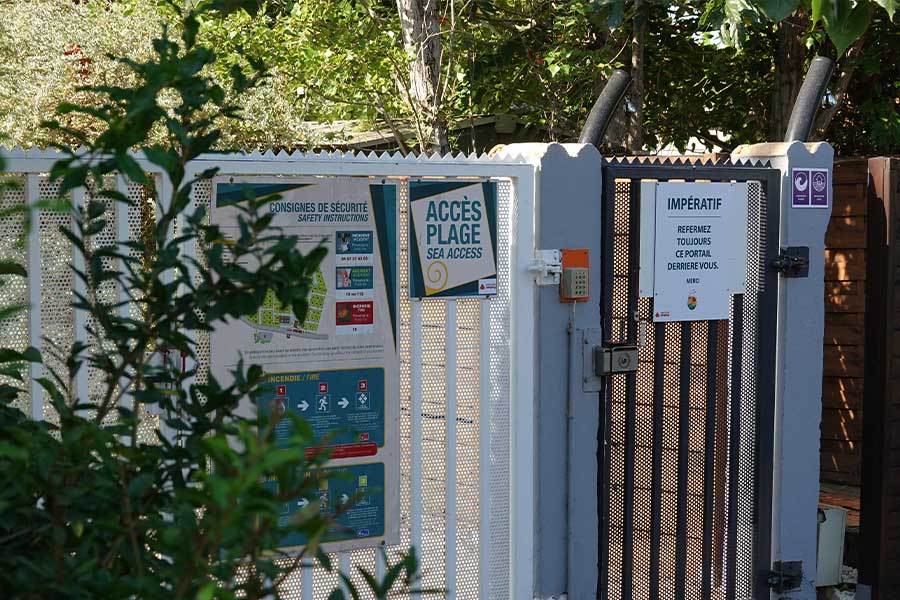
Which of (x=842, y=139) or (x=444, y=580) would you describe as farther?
(x=842, y=139)

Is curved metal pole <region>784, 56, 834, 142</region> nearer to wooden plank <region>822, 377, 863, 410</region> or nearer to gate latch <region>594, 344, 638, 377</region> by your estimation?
gate latch <region>594, 344, 638, 377</region>

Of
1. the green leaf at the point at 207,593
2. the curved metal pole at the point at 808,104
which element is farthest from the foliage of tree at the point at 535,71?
the green leaf at the point at 207,593

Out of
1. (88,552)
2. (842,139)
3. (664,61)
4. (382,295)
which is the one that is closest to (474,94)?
(664,61)

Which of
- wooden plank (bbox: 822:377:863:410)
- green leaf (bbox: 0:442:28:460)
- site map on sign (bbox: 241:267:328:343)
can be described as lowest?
wooden plank (bbox: 822:377:863:410)

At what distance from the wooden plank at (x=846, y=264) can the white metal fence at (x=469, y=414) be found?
2542mm

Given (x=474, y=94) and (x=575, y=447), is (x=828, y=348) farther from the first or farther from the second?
(x=474, y=94)

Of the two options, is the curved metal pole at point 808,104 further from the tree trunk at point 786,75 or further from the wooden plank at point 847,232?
the tree trunk at point 786,75

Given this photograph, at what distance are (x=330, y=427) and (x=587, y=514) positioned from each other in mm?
1193

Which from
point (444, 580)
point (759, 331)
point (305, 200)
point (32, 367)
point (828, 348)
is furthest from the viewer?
point (828, 348)

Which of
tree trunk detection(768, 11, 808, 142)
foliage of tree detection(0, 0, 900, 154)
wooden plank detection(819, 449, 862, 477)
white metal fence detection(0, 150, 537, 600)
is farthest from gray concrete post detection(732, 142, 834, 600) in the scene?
tree trunk detection(768, 11, 808, 142)

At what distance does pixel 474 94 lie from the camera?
451 inches

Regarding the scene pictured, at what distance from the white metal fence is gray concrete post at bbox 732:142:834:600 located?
49.8 inches

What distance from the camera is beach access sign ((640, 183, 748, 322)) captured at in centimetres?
482

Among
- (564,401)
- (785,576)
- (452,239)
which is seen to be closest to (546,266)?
(452,239)
